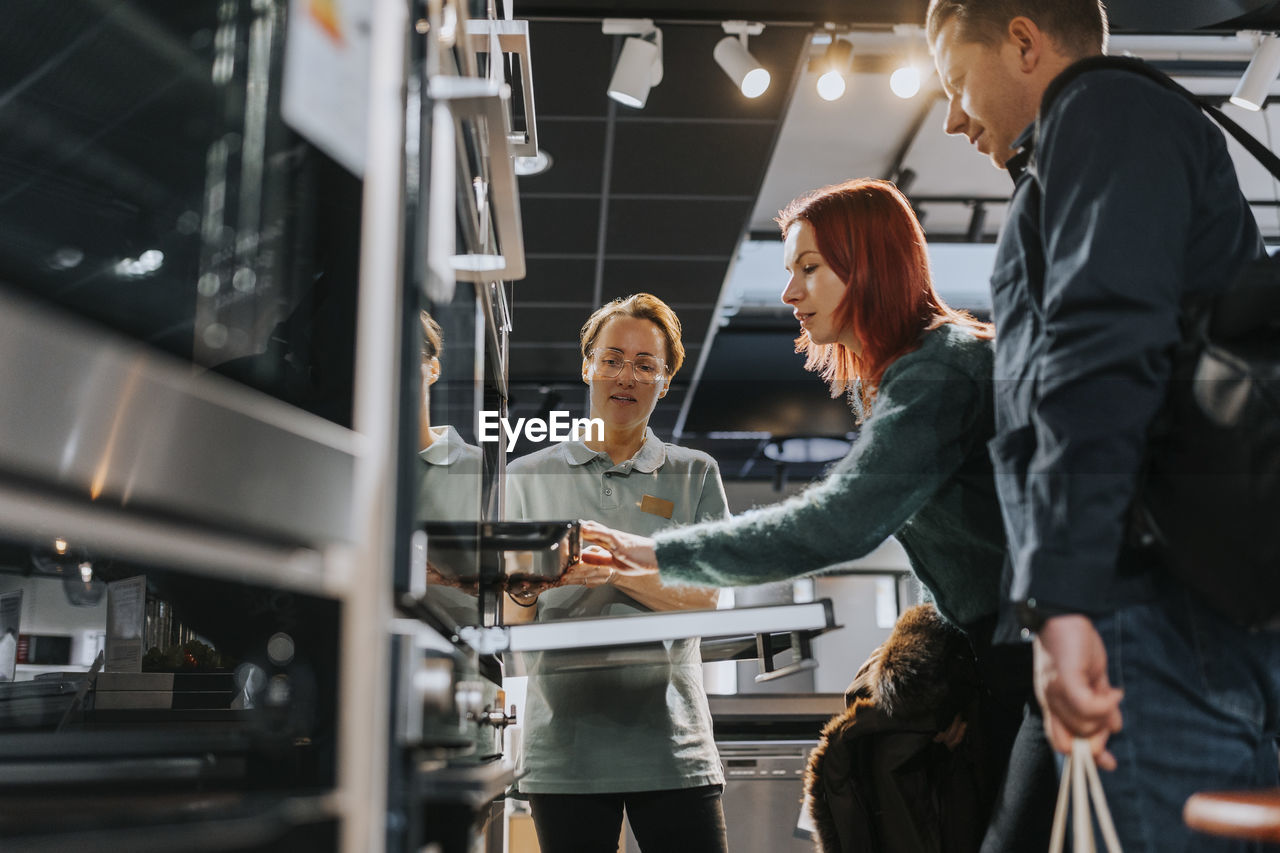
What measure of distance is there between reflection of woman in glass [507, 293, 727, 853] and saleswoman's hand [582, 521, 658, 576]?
0.37 feet

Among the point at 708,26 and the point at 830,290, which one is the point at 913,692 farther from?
the point at 708,26

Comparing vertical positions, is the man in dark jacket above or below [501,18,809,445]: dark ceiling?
below

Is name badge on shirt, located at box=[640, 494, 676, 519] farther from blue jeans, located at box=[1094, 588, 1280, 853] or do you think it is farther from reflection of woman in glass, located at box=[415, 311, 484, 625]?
blue jeans, located at box=[1094, 588, 1280, 853]

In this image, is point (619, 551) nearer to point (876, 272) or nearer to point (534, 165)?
point (876, 272)

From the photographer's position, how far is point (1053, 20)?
42.8 inches

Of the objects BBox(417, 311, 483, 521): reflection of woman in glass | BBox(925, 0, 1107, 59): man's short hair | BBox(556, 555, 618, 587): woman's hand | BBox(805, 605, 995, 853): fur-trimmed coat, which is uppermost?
BBox(925, 0, 1107, 59): man's short hair

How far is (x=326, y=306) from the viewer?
1.53 m

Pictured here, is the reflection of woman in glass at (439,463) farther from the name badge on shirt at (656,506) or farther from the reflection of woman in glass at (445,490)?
the name badge on shirt at (656,506)

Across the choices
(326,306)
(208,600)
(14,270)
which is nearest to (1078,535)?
(326,306)

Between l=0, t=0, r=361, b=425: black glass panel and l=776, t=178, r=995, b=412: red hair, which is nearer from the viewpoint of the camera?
l=776, t=178, r=995, b=412: red hair

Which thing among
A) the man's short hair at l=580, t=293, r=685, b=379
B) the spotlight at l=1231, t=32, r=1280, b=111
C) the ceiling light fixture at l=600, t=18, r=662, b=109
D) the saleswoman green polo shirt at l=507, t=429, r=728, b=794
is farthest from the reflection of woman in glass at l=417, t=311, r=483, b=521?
the spotlight at l=1231, t=32, r=1280, b=111

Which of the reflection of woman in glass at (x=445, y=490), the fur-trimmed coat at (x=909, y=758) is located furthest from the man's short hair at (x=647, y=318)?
the fur-trimmed coat at (x=909, y=758)

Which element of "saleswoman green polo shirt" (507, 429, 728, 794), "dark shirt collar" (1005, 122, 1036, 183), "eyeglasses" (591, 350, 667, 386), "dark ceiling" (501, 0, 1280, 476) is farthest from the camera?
"dark ceiling" (501, 0, 1280, 476)

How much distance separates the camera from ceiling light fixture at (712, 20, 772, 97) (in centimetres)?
340
